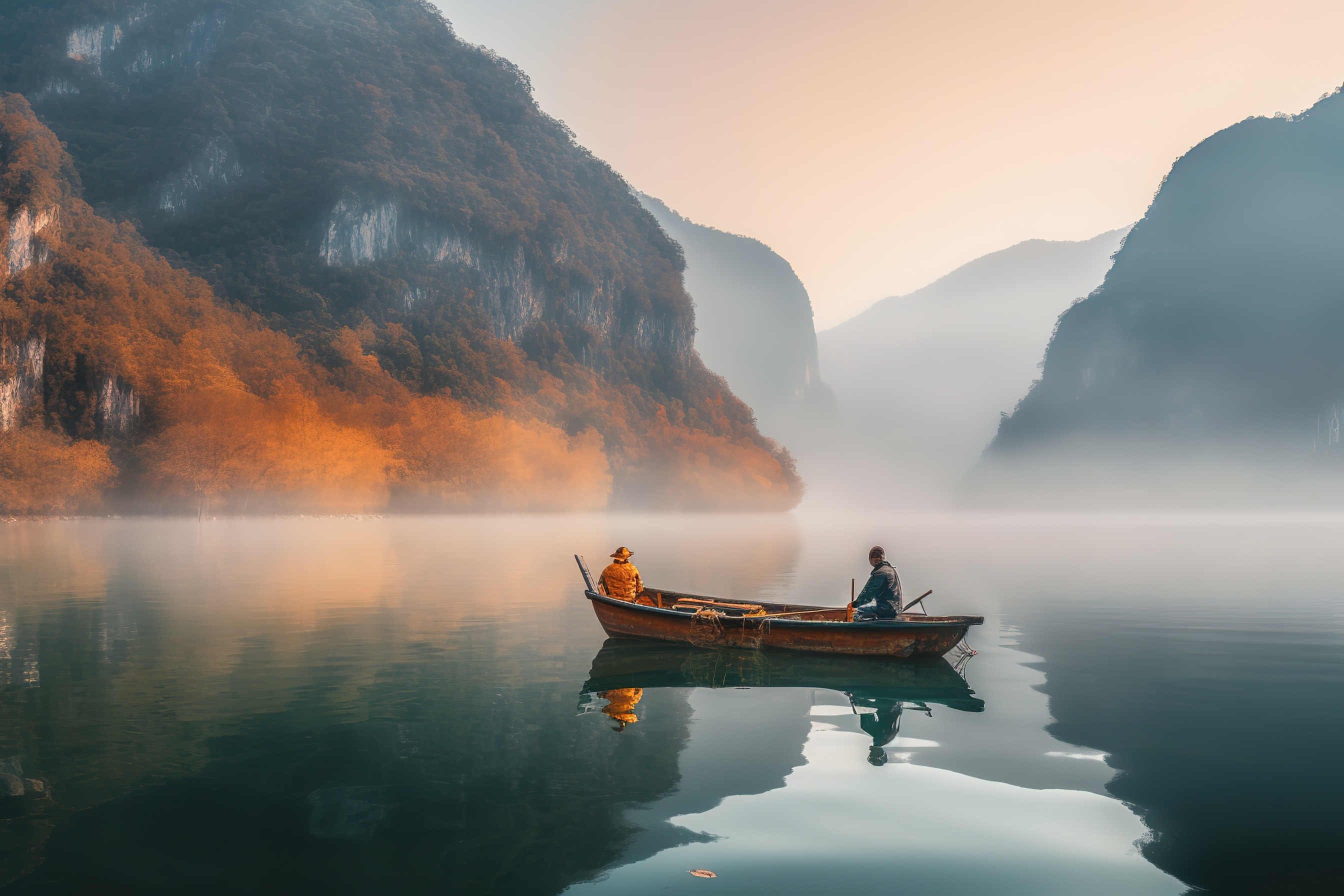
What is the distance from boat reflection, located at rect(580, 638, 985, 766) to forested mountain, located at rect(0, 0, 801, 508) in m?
109

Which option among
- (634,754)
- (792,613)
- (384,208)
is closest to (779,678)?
(792,613)

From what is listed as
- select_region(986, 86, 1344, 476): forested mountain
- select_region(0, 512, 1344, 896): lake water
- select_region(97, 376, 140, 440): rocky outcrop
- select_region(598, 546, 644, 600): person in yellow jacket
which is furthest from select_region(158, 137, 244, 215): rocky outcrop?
select_region(986, 86, 1344, 476): forested mountain

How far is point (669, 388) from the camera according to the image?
185625mm

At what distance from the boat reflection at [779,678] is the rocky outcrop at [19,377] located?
98.3 meters

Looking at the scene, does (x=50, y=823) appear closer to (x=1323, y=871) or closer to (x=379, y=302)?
(x=1323, y=871)

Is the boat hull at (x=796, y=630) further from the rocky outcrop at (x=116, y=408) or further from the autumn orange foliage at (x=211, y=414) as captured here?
the rocky outcrop at (x=116, y=408)

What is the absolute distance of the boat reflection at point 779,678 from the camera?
13039 millimetres

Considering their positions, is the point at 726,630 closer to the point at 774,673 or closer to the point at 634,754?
the point at 774,673

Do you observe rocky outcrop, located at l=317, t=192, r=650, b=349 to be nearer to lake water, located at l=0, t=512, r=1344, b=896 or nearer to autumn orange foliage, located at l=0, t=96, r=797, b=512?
autumn orange foliage, located at l=0, t=96, r=797, b=512

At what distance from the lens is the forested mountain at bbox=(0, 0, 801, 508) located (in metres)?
138

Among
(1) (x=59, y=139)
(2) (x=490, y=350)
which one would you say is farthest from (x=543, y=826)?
(1) (x=59, y=139)

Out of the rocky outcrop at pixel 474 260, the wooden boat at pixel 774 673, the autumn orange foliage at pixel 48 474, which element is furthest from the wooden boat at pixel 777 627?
the rocky outcrop at pixel 474 260

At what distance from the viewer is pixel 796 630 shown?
55.1 feet

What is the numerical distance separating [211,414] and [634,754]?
82874 mm
